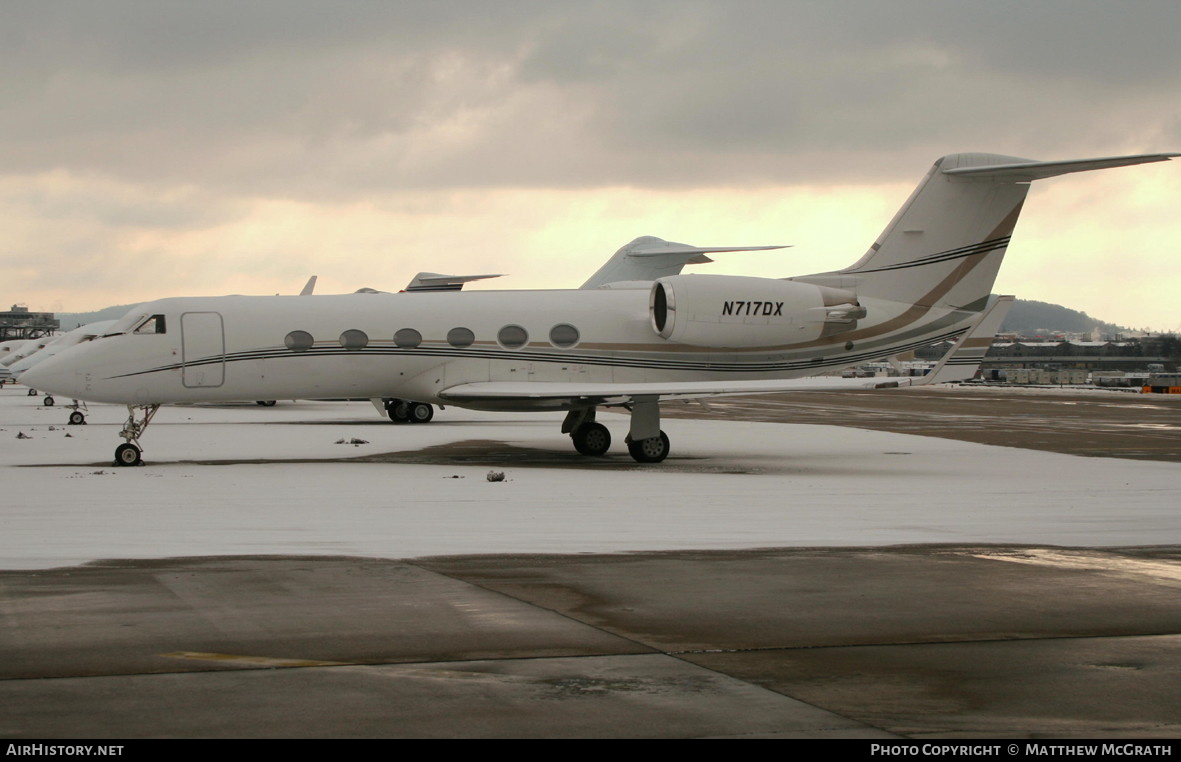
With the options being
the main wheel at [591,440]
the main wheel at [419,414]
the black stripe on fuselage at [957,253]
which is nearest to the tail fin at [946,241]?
the black stripe on fuselage at [957,253]

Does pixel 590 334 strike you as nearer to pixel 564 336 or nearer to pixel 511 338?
pixel 564 336

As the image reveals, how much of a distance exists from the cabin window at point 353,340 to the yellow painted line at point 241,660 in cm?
1493

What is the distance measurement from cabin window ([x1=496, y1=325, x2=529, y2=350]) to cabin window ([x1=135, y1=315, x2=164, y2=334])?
231 inches

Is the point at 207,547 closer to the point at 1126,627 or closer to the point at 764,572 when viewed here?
the point at 764,572

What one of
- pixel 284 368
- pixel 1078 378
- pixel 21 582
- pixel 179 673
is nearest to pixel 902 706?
pixel 179 673

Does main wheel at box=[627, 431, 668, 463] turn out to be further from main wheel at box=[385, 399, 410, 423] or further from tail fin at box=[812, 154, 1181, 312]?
main wheel at box=[385, 399, 410, 423]

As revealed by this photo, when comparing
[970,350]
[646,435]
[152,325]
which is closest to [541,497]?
[646,435]

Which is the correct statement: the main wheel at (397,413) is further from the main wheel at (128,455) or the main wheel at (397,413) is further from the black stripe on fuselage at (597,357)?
the main wheel at (128,455)

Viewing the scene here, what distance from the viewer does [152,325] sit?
20.9 meters

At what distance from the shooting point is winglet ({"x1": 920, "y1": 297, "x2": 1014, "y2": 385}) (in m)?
19.4

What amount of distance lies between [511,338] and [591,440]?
2439 millimetres

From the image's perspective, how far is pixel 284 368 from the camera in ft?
69.5

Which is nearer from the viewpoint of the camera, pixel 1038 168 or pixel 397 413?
pixel 1038 168
